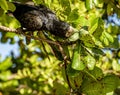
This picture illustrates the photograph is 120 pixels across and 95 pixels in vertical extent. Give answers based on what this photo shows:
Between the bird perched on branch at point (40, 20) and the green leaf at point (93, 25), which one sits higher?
the bird perched on branch at point (40, 20)

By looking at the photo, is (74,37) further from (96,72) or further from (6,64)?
(6,64)

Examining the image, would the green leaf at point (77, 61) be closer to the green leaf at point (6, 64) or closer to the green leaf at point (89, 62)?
the green leaf at point (89, 62)

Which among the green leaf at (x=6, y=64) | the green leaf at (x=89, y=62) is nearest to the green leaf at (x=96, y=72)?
the green leaf at (x=89, y=62)

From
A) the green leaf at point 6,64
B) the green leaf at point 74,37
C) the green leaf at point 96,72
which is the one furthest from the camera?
the green leaf at point 6,64

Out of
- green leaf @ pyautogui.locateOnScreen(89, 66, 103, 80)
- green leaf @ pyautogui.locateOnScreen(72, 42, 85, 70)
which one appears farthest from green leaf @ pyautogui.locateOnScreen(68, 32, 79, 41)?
green leaf @ pyautogui.locateOnScreen(89, 66, 103, 80)

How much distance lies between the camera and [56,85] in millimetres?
1827

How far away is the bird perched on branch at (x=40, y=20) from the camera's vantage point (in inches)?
56.9

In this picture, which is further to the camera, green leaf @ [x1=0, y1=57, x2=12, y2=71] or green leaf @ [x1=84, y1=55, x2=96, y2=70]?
green leaf @ [x1=0, y1=57, x2=12, y2=71]

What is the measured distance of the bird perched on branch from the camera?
144 cm

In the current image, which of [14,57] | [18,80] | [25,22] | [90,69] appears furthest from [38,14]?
[14,57]

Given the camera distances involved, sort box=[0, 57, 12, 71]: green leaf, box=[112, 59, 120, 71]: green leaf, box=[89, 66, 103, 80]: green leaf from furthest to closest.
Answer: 1. box=[0, 57, 12, 71]: green leaf
2. box=[112, 59, 120, 71]: green leaf
3. box=[89, 66, 103, 80]: green leaf

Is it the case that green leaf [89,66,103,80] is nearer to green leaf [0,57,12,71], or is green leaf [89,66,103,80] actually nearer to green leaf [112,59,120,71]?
green leaf [112,59,120,71]

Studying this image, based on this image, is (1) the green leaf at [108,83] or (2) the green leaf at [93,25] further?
(1) the green leaf at [108,83]

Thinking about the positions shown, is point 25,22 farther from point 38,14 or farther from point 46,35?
point 46,35
